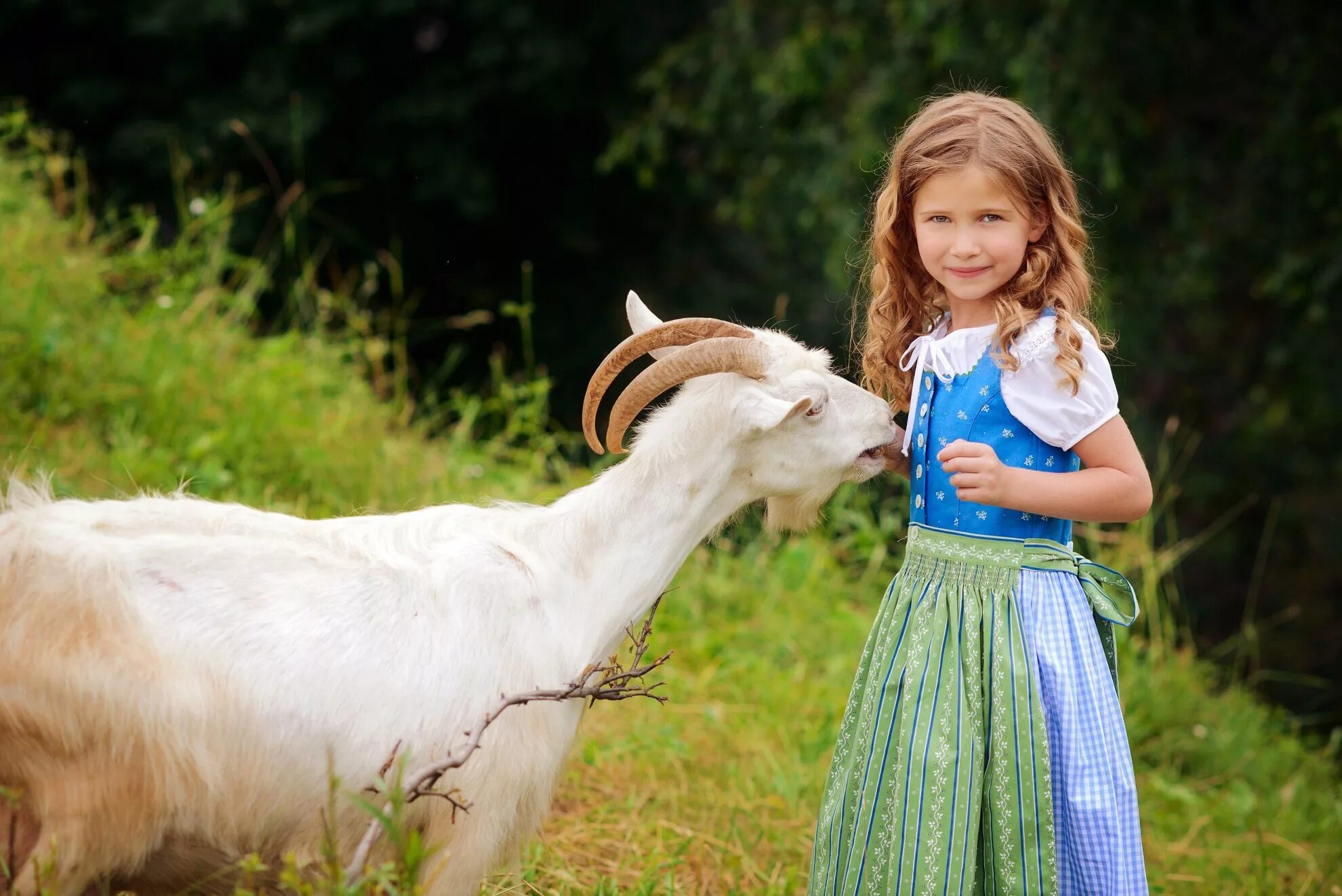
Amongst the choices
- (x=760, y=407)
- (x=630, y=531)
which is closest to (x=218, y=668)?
(x=630, y=531)

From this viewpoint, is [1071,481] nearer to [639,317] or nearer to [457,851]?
[639,317]

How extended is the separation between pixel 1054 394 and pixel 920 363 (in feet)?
1.04

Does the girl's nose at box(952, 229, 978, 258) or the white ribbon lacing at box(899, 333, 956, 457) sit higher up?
the girl's nose at box(952, 229, 978, 258)

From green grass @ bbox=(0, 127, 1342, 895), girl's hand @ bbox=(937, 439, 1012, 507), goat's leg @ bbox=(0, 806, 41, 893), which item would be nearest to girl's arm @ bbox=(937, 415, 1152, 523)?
girl's hand @ bbox=(937, 439, 1012, 507)

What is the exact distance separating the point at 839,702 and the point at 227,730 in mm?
3127

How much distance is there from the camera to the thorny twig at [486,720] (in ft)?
6.83

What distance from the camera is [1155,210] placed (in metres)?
8.56

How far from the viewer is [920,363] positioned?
273 centimetres

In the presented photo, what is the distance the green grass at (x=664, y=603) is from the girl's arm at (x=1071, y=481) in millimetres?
1509

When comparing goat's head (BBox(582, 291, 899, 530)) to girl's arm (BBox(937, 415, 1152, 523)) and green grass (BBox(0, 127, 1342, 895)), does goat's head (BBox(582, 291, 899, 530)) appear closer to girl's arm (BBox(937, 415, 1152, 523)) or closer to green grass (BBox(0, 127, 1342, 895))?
girl's arm (BBox(937, 415, 1152, 523))

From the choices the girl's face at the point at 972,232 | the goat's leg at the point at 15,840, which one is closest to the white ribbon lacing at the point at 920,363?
the girl's face at the point at 972,232

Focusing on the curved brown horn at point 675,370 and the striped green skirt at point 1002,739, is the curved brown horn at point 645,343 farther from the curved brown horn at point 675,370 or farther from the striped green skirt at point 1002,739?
the striped green skirt at point 1002,739

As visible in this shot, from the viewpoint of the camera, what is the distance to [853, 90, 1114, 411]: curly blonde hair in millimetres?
2570

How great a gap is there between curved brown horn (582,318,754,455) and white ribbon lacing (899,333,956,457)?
0.36 metres
